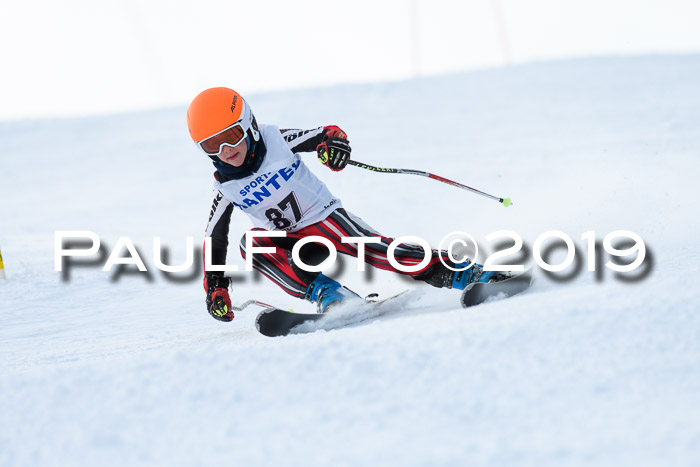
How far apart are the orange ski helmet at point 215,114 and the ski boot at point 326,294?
85cm

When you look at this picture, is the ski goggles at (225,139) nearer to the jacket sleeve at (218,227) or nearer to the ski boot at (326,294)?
the jacket sleeve at (218,227)

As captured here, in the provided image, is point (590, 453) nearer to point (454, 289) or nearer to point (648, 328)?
point (648, 328)

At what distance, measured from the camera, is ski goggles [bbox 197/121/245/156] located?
3.99m

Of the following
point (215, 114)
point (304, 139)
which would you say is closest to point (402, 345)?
point (215, 114)

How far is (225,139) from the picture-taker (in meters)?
4.00

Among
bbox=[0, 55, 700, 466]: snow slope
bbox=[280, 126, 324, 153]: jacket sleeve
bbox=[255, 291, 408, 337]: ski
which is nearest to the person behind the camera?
bbox=[0, 55, 700, 466]: snow slope

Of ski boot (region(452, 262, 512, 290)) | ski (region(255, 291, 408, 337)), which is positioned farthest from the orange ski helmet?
ski boot (region(452, 262, 512, 290))

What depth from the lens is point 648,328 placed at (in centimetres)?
241

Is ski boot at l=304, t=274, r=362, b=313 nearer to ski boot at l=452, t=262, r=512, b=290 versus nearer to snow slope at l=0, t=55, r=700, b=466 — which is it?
snow slope at l=0, t=55, r=700, b=466

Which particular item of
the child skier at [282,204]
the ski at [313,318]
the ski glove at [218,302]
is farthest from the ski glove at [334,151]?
the ski glove at [218,302]

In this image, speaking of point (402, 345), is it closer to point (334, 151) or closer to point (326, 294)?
point (326, 294)

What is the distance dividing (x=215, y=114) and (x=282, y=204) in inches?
24.0

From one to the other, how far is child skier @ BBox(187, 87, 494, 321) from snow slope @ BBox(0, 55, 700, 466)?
289 millimetres

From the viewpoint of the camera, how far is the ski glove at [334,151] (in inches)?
161
